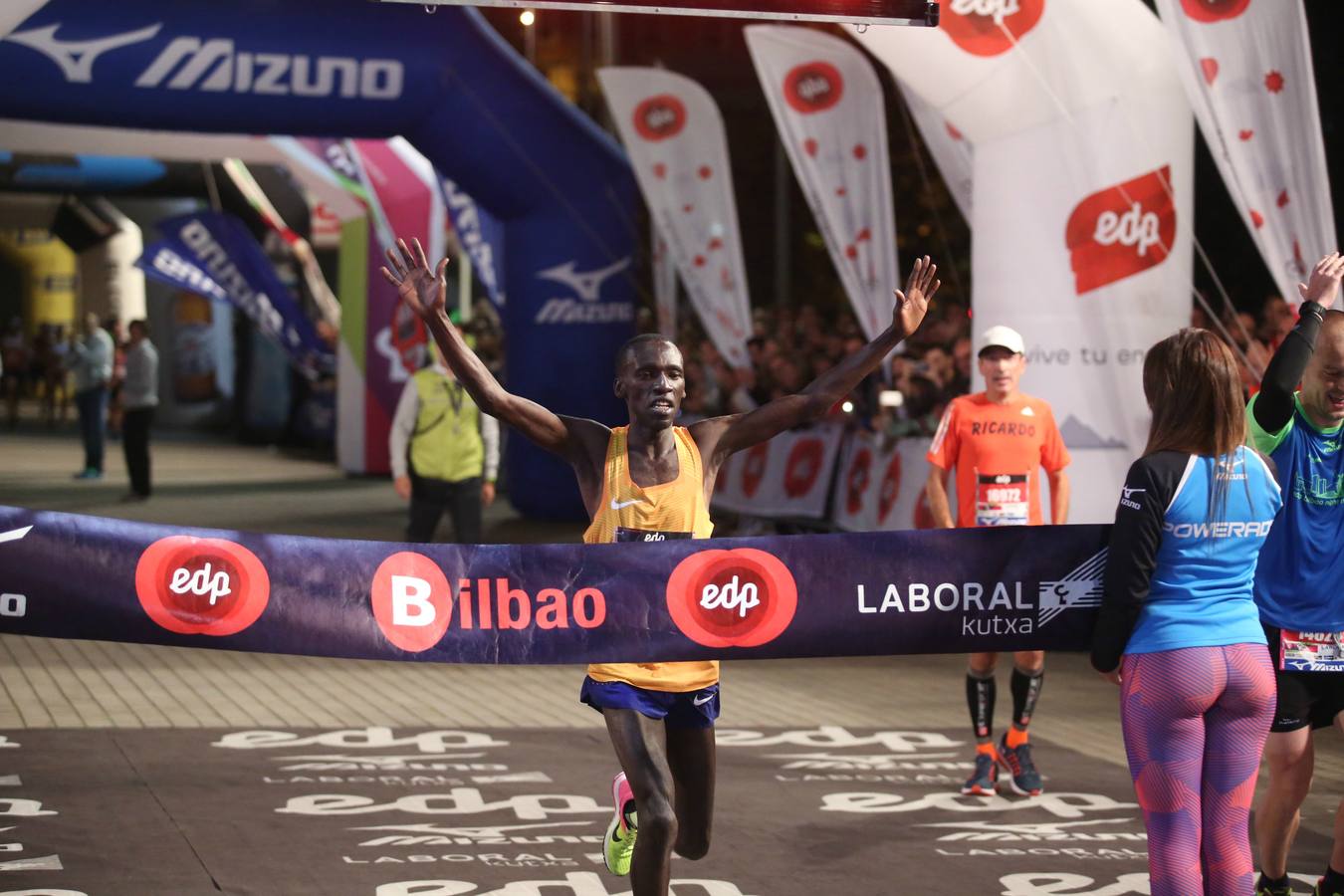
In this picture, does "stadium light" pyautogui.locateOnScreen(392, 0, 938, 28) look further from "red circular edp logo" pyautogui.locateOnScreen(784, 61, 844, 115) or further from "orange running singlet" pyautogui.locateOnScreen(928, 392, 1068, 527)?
"red circular edp logo" pyautogui.locateOnScreen(784, 61, 844, 115)

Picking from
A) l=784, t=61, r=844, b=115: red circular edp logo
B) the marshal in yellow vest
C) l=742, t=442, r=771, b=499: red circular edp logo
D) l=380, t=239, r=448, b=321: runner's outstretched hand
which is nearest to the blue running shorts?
l=380, t=239, r=448, b=321: runner's outstretched hand

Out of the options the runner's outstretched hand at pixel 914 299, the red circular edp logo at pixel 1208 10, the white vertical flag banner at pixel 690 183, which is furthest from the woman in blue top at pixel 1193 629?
the white vertical flag banner at pixel 690 183

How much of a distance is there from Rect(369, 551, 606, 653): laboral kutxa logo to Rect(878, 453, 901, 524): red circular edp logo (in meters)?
8.85

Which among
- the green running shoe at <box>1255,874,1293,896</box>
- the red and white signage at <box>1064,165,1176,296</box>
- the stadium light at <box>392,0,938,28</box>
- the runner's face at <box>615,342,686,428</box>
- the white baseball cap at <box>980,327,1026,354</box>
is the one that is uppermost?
the stadium light at <box>392,0,938,28</box>

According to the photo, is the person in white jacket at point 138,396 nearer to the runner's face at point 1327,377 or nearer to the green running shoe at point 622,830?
the green running shoe at point 622,830

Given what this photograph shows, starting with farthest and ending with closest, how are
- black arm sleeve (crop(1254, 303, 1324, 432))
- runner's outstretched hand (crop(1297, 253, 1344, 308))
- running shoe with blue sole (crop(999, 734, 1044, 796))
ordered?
running shoe with blue sole (crop(999, 734, 1044, 796)) < runner's outstretched hand (crop(1297, 253, 1344, 308)) < black arm sleeve (crop(1254, 303, 1324, 432))

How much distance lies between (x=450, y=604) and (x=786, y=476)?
11.4 m

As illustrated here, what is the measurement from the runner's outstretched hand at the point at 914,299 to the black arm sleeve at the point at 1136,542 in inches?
40.1

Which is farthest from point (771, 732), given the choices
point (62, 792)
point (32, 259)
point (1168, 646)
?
point (32, 259)

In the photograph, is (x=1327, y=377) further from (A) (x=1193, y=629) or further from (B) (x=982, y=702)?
(B) (x=982, y=702)

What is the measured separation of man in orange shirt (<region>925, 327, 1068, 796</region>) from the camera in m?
7.96

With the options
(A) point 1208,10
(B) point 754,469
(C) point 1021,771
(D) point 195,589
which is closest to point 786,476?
(B) point 754,469

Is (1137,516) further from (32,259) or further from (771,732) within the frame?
(32,259)

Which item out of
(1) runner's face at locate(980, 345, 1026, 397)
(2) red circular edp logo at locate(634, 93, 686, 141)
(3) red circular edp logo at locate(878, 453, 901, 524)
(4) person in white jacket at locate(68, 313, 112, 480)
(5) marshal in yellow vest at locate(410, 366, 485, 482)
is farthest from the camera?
(4) person in white jacket at locate(68, 313, 112, 480)
